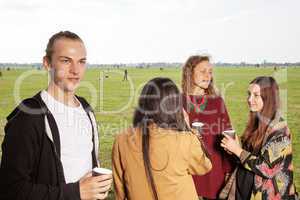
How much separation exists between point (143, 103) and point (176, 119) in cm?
31

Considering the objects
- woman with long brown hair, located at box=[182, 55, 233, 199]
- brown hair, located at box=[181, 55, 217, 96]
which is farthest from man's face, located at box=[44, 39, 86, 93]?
brown hair, located at box=[181, 55, 217, 96]

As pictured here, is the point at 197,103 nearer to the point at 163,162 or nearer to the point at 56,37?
the point at 163,162

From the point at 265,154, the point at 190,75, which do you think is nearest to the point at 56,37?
the point at 265,154

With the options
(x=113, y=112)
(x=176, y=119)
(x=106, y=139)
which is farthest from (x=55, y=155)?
(x=113, y=112)

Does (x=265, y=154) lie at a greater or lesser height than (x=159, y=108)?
lesser

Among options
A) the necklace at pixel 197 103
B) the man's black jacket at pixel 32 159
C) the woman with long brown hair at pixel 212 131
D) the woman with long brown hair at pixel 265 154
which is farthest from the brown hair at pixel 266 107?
the man's black jacket at pixel 32 159

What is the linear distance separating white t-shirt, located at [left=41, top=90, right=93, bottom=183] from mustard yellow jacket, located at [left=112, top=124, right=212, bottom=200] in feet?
1.34

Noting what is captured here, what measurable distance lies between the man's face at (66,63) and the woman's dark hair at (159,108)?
66 centimetres

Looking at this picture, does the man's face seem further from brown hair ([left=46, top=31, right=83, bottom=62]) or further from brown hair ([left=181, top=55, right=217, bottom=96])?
brown hair ([left=181, top=55, right=217, bottom=96])

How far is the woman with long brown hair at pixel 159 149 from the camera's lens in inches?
113

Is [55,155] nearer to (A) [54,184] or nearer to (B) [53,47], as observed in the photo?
(A) [54,184]

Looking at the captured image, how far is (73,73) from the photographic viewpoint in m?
2.50

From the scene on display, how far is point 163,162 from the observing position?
114 inches

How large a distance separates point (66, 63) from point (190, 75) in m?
2.56
